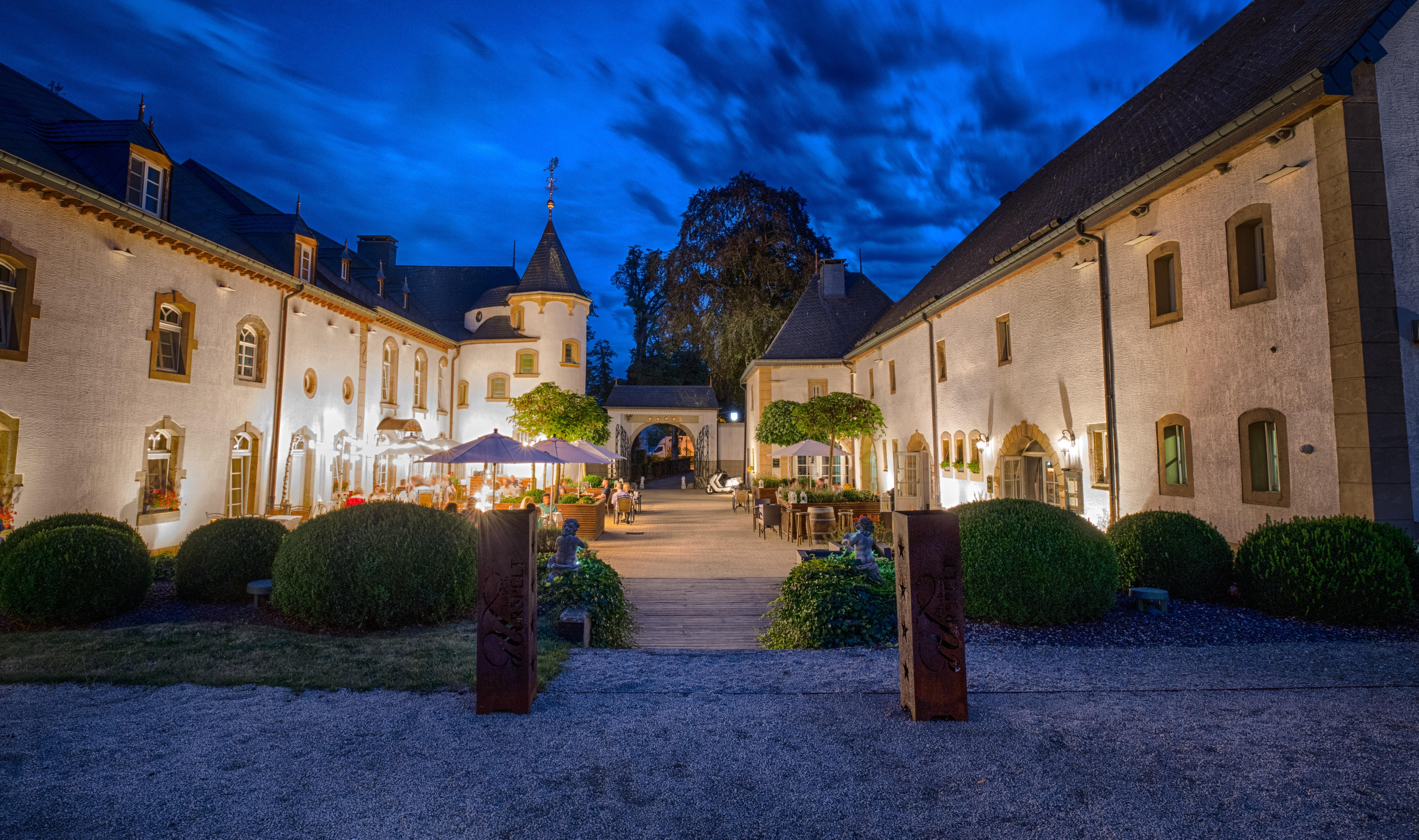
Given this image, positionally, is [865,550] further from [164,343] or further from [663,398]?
[663,398]

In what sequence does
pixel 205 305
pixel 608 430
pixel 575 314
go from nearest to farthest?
1. pixel 205 305
2. pixel 575 314
3. pixel 608 430

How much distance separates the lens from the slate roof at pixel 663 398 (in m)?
35.3

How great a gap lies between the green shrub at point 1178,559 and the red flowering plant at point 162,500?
1477 cm

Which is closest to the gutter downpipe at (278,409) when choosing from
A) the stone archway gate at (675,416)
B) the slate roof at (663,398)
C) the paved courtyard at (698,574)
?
the paved courtyard at (698,574)

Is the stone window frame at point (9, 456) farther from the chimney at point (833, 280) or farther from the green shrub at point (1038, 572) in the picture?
the chimney at point (833, 280)

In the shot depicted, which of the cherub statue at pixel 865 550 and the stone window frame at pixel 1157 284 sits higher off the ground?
the stone window frame at pixel 1157 284

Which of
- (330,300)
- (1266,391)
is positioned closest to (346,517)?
(1266,391)

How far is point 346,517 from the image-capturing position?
6.58 m

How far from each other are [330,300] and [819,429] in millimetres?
13371

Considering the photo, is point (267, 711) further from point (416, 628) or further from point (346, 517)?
point (346, 517)

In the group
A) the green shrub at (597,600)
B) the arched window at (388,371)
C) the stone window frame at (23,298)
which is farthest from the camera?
the arched window at (388,371)

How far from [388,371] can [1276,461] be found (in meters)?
21.7

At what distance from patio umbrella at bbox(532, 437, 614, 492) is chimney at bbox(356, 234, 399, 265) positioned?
53.8ft

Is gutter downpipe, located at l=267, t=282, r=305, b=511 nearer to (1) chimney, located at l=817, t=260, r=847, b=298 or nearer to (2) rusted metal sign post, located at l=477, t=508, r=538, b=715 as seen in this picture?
(2) rusted metal sign post, located at l=477, t=508, r=538, b=715
